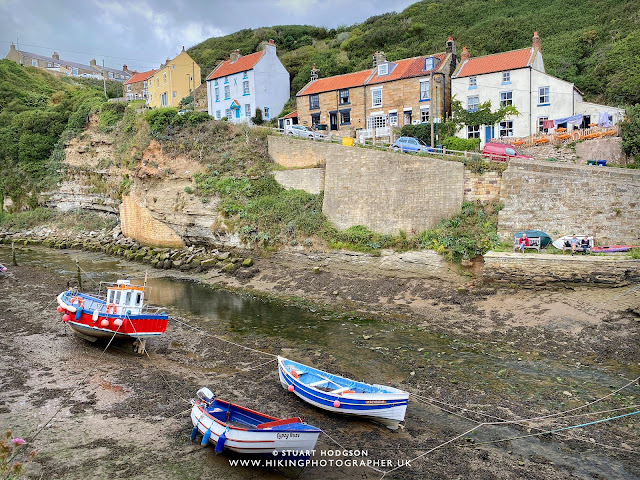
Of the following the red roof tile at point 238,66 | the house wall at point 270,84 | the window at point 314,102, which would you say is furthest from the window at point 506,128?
the red roof tile at point 238,66

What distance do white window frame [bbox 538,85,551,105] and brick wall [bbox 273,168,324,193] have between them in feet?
47.6

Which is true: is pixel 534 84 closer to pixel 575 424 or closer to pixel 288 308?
pixel 288 308

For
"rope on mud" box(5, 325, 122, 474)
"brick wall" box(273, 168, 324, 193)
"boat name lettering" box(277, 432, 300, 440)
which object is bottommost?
"rope on mud" box(5, 325, 122, 474)

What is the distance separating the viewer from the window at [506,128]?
30531 millimetres

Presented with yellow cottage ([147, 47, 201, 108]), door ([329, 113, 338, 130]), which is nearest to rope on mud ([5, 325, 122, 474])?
door ([329, 113, 338, 130])

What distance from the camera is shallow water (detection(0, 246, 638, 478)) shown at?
1109 centimetres

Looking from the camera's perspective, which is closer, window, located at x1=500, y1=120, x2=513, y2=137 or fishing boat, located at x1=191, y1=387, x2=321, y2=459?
fishing boat, located at x1=191, y1=387, x2=321, y2=459

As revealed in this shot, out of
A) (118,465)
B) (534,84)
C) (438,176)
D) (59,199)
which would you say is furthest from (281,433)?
(59,199)

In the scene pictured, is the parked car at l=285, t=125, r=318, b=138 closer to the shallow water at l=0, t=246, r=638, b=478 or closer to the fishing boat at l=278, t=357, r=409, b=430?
the shallow water at l=0, t=246, r=638, b=478

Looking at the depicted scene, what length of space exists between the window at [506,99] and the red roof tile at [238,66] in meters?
21.3

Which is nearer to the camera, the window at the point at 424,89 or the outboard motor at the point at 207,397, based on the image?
the outboard motor at the point at 207,397

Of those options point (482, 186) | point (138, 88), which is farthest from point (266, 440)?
point (138, 88)

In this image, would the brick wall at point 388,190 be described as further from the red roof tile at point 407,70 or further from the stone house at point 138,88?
the stone house at point 138,88

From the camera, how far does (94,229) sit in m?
38.9
